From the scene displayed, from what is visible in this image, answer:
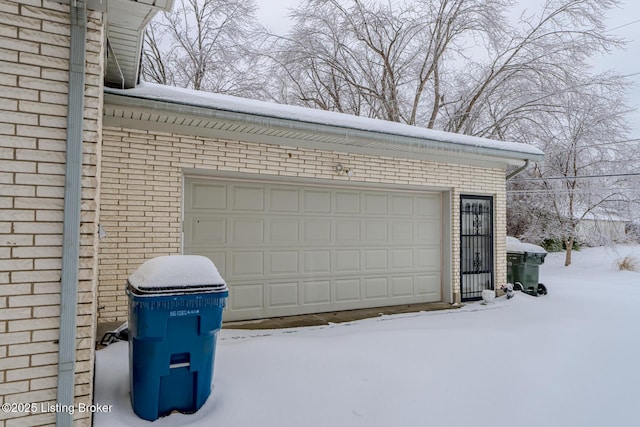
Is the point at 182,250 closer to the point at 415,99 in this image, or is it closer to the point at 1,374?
the point at 1,374

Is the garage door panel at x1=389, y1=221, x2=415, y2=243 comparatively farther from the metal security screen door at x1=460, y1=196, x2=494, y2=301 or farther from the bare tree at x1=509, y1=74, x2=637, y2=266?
the bare tree at x1=509, y1=74, x2=637, y2=266

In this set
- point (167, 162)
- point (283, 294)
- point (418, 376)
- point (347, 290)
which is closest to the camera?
point (418, 376)

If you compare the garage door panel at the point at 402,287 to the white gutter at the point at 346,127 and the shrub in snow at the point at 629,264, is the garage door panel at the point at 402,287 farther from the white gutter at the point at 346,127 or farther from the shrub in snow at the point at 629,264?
the shrub in snow at the point at 629,264

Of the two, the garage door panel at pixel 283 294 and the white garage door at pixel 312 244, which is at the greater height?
the white garage door at pixel 312 244

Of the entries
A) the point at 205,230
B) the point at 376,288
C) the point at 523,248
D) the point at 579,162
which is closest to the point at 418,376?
the point at 376,288

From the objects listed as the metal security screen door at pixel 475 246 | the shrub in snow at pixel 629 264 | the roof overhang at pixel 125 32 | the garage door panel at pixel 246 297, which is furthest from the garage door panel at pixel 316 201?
the shrub in snow at pixel 629 264

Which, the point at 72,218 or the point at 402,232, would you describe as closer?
the point at 72,218

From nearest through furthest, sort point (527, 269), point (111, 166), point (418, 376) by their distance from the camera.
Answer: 1. point (418, 376)
2. point (111, 166)
3. point (527, 269)

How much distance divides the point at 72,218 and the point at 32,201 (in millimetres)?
235

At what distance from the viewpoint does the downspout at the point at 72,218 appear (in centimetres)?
237

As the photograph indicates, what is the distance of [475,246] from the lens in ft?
24.2

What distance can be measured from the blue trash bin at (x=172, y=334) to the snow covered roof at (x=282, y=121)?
6.59ft

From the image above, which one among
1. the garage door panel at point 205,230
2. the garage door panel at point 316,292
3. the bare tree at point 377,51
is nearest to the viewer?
the garage door panel at point 205,230

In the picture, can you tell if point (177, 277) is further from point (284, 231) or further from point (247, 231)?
point (284, 231)
